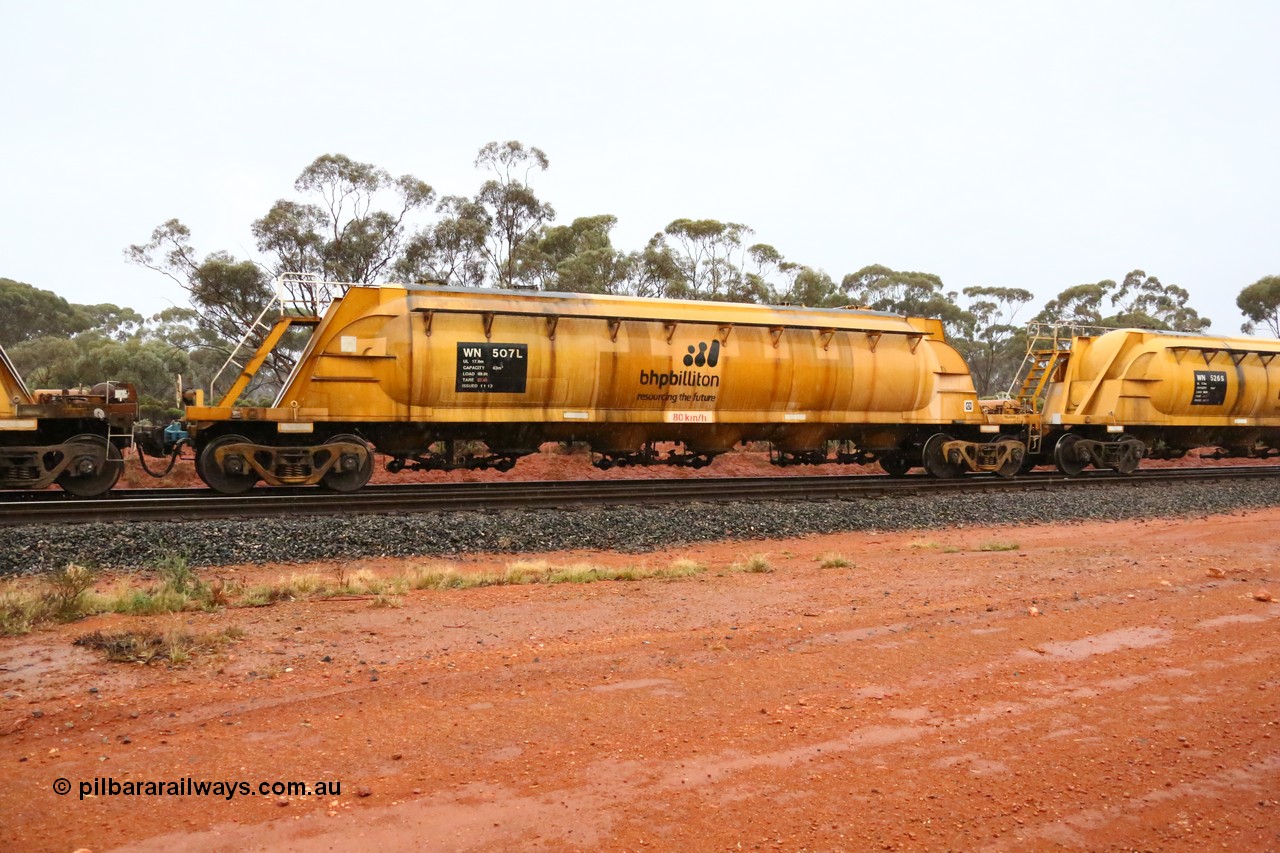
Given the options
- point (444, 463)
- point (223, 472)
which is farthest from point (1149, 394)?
point (223, 472)

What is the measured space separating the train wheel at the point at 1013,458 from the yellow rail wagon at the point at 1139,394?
1.66 feet

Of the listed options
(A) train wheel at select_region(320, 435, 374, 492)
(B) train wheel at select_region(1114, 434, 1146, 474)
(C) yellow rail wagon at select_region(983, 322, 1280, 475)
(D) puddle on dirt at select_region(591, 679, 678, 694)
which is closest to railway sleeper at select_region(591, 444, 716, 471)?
(A) train wheel at select_region(320, 435, 374, 492)

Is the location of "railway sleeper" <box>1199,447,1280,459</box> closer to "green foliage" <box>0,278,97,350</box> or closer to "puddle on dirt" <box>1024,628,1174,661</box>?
"puddle on dirt" <box>1024,628,1174,661</box>

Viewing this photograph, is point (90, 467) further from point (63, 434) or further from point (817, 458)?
point (817, 458)

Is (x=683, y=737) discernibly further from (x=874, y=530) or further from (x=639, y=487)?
(x=639, y=487)

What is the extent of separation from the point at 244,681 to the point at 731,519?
8.08 meters

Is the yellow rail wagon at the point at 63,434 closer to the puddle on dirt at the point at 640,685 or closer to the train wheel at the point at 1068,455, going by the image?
the puddle on dirt at the point at 640,685

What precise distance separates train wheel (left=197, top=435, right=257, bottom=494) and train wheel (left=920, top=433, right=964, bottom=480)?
1261cm

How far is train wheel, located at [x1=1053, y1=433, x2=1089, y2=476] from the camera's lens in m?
18.9

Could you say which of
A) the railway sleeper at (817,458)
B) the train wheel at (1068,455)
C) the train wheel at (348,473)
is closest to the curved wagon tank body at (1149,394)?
the train wheel at (1068,455)

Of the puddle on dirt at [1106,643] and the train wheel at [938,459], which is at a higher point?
the train wheel at [938,459]

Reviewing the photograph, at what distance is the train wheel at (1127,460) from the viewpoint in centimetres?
1934

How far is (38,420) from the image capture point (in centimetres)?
1201

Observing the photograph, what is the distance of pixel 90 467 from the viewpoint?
12.1 m
